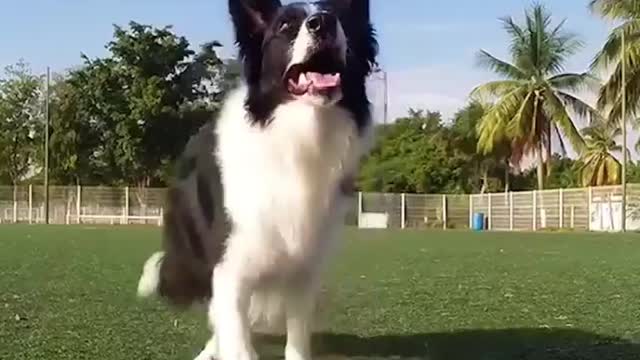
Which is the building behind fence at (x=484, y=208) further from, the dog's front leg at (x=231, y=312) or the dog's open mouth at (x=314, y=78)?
the dog's open mouth at (x=314, y=78)

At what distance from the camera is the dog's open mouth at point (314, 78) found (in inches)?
106

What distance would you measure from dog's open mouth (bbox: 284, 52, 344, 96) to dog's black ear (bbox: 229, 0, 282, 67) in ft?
0.53

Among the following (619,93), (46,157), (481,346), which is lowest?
(481,346)

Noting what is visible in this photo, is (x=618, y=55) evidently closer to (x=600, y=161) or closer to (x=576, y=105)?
(x=576, y=105)

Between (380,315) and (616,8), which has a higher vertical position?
Result: (616,8)

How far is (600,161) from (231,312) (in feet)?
112

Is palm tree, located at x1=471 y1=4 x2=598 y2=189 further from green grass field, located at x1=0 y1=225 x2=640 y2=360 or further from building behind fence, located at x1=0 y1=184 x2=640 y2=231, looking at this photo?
green grass field, located at x1=0 y1=225 x2=640 y2=360

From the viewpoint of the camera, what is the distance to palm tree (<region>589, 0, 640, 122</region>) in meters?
27.8

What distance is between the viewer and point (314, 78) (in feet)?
9.04

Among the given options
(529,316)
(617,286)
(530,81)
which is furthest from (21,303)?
(530,81)

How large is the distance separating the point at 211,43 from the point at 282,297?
3.03 feet

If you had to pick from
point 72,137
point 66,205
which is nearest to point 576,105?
point 66,205

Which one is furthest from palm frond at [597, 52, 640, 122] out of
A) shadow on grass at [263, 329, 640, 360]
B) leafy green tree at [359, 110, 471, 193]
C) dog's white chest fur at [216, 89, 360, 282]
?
dog's white chest fur at [216, 89, 360, 282]

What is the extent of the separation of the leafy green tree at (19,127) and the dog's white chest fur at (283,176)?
2516cm
